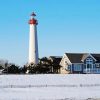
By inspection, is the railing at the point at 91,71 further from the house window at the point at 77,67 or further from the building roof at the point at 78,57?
the building roof at the point at 78,57

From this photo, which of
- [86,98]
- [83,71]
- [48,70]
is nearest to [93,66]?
[83,71]

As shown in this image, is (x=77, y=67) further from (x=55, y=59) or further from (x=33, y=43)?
(x=33, y=43)

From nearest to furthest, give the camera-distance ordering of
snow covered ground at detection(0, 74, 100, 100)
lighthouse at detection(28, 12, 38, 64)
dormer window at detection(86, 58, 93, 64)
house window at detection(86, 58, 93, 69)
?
snow covered ground at detection(0, 74, 100, 100)
lighthouse at detection(28, 12, 38, 64)
house window at detection(86, 58, 93, 69)
dormer window at detection(86, 58, 93, 64)

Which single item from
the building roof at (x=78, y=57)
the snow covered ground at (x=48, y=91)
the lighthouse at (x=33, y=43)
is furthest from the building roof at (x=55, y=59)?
the snow covered ground at (x=48, y=91)

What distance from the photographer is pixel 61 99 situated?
28750 millimetres

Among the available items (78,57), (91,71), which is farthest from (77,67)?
(91,71)

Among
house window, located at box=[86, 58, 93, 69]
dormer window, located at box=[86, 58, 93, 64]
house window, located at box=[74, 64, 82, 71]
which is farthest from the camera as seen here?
dormer window, located at box=[86, 58, 93, 64]

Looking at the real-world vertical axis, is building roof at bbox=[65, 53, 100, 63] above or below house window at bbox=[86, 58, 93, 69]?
above

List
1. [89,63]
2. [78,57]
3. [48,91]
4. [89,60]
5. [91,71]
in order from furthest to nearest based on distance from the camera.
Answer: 1. [78,57]
2. [89,60]
3. [89,63]
4. [91,71]
5. [48,91]

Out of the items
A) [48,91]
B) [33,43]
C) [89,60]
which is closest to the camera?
[48,91]

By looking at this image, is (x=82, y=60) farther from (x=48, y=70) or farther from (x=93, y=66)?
(x=48, y=70)

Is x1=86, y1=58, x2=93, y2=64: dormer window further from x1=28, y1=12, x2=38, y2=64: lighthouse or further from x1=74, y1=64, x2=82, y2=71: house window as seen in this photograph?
x1=28, y1=12, x2=38, y2=64: lighthouse

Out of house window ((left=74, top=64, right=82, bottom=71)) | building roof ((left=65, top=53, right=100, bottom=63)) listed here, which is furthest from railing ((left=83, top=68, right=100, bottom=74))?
building roof ((left=65, top=53, right=100, bottom=63))

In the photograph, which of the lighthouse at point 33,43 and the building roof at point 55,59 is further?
the building roof at point 55,59
